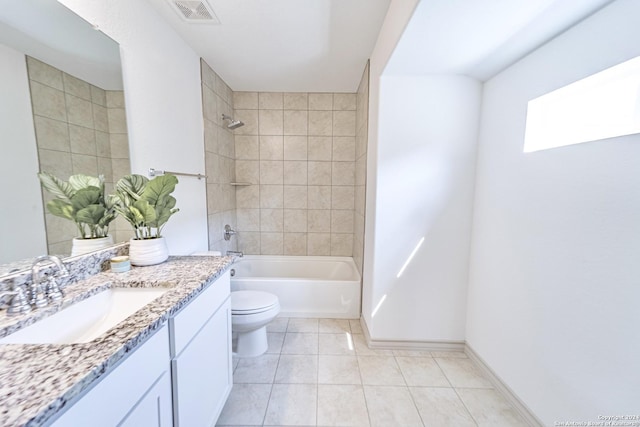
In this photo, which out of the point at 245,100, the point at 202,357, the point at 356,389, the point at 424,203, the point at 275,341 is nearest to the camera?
the point at 202,357

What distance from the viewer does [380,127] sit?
1.83 m

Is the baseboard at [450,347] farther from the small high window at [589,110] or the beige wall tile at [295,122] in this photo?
the beige wall tile at [295,122]

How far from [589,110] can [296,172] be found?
2446 millimetres

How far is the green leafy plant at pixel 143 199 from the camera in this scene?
1.21 metres

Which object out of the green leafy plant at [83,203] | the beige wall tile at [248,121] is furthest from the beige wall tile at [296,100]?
the green leafy plant at [83,203]

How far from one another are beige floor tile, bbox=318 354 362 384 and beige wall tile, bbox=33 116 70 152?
1.87m

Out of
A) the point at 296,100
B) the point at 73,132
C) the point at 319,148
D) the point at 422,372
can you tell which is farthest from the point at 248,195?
the point at 422,372

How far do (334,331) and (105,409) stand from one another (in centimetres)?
188

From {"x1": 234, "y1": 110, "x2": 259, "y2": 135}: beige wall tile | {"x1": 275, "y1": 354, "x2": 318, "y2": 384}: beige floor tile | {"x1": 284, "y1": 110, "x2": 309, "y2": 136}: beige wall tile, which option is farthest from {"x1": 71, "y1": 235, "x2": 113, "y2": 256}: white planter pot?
{"x1": 284, "y1": 110, "x2": 309, "y2": 136}: beige wall tile

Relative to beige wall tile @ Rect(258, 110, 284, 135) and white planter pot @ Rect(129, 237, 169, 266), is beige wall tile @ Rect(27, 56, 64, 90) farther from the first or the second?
beige wall tile @ Rect(258, 110, 284, 135)

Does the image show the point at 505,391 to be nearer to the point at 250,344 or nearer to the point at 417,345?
the point at 417,345

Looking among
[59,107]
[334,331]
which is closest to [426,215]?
[334,331]

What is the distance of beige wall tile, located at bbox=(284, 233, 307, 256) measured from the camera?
3151mm

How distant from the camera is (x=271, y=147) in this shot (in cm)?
303
